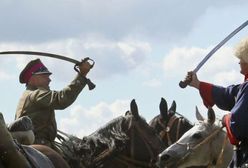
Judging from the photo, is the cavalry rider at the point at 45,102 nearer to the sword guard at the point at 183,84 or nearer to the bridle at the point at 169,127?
the bridle at the point at 169,127

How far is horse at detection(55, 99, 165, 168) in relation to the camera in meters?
11.9

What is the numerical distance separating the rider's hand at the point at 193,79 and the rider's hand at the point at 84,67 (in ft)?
10.7

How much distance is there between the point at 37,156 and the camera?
29.4 ft

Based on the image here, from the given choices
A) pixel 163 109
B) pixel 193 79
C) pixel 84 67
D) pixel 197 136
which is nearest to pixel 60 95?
pixel 84 67

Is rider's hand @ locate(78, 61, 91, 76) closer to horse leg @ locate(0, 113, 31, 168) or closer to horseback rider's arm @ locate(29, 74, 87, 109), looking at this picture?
horseback rider's arm @ locate(29, 74, 87, 109)

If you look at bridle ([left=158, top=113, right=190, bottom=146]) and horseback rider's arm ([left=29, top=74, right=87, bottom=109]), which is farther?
bridle ([left=158, top=113, right=190, bottom=146])

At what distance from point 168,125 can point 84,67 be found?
1963mm

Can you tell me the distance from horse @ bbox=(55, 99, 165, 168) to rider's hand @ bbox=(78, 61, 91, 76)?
749mm

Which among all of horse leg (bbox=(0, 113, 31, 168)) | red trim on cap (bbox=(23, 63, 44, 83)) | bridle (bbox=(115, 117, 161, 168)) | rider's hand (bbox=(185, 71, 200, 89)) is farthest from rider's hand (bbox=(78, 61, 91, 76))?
horse leg (bbox=(0, 113, 31, 168))

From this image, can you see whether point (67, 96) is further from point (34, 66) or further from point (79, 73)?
point (34, 66)

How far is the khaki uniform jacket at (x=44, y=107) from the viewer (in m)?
12.2

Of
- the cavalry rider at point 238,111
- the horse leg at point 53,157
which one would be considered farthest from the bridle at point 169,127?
the cavalry rider at point 238,111

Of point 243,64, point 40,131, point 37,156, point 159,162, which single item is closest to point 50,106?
point 40,131

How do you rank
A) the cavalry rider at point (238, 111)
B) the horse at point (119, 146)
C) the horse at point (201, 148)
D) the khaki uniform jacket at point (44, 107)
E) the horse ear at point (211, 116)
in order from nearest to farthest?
the cavalry rider at point (238, 111) < the horse ear at point (211, 116) < the horse at point (201, 148) < the horse at point (119, 146) < the khaki uniform jacket at point (44, 107)
